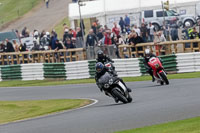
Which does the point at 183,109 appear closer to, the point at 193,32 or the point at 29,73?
the point at 193,32

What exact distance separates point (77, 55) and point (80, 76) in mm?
1427

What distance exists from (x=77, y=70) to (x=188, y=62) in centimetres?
602

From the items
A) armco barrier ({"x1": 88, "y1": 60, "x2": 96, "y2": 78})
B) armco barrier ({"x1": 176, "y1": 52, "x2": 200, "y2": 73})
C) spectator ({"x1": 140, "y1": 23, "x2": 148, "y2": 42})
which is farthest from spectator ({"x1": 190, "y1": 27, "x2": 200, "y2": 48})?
armco barrier ({"x1": 88, "y1": 60, "x2": 96, "y2": 78})

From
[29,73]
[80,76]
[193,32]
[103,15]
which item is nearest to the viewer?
[193,32]

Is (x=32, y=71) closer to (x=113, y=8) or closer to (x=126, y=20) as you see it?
(x=126, y=20)

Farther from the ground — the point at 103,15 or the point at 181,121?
the point at 103,15

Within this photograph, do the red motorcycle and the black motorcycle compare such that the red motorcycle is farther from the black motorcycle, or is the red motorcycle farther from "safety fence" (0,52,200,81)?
"safety fence" (0,52,200,81)

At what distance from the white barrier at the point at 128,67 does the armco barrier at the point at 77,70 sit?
77.4 inches

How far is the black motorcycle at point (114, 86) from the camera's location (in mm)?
15391

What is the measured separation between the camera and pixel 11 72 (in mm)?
32375

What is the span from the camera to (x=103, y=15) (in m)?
34.6

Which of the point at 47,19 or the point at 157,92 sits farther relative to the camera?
the point at 47,19

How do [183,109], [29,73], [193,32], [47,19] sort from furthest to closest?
1. [47,19]
2. [29,73]
3. [193,32]
4. [183,109]

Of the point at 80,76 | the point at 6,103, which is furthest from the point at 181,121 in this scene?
the point at 80,76
